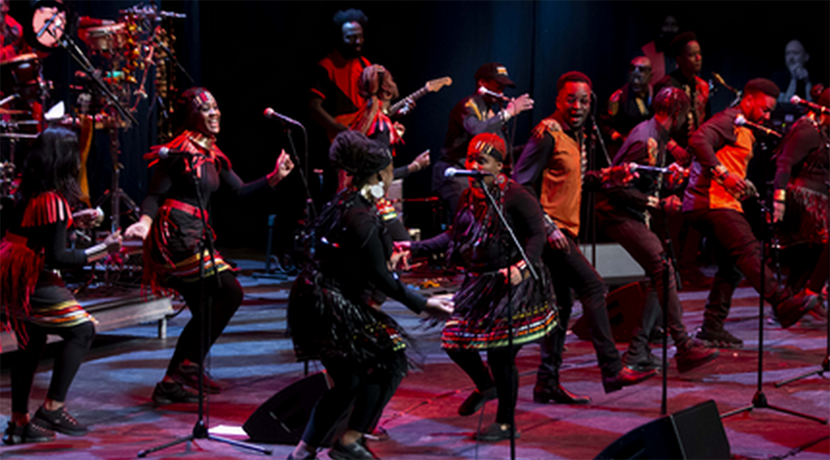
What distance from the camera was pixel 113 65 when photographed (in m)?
7.00

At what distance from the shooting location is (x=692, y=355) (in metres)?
5.05

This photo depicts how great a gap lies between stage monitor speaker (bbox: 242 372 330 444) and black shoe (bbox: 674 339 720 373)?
2.38 meters

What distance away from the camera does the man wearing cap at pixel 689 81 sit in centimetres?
773

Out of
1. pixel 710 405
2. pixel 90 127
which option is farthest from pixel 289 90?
pixel 710 405

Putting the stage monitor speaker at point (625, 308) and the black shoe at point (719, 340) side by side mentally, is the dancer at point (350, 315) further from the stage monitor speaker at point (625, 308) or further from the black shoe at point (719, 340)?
the black shoe at point (719, 340)

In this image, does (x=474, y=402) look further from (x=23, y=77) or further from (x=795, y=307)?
(x=23, y=77)

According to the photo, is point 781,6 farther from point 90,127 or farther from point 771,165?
point 90,127

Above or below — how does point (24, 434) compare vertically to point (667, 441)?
below

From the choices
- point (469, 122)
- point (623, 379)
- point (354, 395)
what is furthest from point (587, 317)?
point (469, 122)

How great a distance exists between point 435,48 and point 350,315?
23.0 feet

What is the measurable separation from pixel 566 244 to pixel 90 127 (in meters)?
4.54

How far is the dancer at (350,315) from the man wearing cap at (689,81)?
16.8 feet

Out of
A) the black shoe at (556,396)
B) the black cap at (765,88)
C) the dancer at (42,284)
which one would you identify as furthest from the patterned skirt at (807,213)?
the dancer at (42,284)

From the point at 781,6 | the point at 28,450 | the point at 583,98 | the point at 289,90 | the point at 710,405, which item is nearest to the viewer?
the point at 710,405
